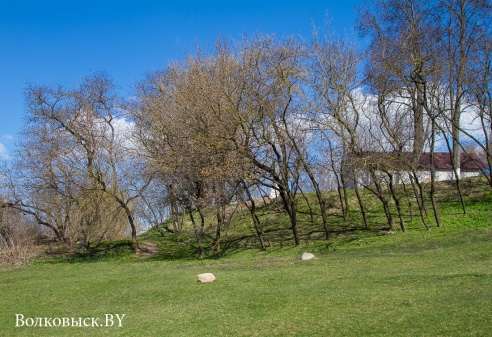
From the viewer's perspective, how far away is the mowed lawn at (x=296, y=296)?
7359 mm

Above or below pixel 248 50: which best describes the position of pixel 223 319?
below

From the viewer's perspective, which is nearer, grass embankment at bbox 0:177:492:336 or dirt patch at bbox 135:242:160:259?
grass embankment at bbox 0:177:492:336

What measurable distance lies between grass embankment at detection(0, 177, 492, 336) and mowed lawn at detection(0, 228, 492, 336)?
2 centimetres

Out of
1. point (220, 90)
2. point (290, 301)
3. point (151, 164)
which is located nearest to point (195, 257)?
point (151, 164)

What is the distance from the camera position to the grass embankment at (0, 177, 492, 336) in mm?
7426

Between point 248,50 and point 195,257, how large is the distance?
10.1m

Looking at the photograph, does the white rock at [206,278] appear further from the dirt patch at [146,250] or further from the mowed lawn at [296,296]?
the dirt patch at [146,250]

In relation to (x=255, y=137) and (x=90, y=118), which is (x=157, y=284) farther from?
(x=90, y=118)

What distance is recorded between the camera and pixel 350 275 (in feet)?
39.7

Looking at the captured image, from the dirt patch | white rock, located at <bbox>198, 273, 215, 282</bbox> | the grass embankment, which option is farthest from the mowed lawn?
the dirt patch

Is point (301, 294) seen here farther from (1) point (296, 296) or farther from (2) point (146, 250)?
(2) point (146, 250)

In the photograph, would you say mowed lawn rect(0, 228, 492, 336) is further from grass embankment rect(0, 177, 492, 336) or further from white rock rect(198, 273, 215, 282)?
white rock rect(198, 273, 215, 282)

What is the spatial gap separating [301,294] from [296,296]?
0.73ft

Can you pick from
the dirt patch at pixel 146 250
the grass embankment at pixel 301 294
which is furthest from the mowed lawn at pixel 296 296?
the dirt patch at pixel 146 250
